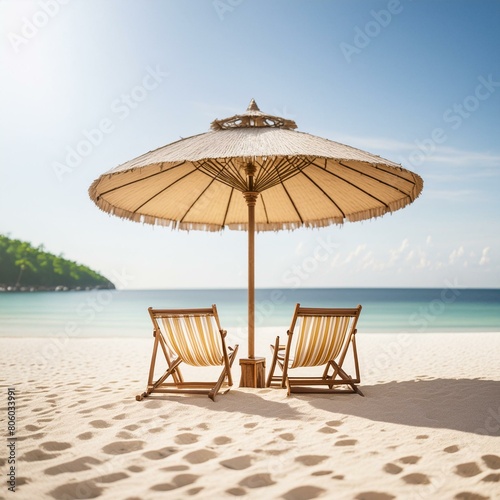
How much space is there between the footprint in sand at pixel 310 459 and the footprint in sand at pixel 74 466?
3.37ft

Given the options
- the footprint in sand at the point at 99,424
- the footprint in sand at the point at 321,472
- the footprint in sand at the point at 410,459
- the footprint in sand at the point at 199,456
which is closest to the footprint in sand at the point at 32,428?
the footprint in sand at the point at 99,424

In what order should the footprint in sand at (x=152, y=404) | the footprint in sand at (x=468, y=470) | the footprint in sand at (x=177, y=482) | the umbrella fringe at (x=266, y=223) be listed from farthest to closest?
the umbrella fringe at (x=266, y=223) < the footprint in sand at (x=152, y=404) < the footprint in sand at (x=468, y=470) < the footprint in sand at (x=177, y=482)

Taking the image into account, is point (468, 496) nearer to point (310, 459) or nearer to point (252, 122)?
point (310, 459)

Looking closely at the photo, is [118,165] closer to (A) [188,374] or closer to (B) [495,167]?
(A) [188,374]

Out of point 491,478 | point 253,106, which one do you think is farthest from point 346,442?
point 253,106

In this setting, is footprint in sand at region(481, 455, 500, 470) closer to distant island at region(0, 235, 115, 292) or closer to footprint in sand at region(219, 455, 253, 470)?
Result: footprint in sand at region(219, 455, 253, 470)

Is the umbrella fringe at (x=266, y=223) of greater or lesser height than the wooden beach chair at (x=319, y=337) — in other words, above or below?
above

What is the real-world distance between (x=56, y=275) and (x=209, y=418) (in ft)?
219

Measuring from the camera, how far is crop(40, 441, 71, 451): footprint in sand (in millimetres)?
2359

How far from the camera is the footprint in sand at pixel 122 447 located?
232 centimetres

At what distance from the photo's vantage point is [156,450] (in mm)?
2318

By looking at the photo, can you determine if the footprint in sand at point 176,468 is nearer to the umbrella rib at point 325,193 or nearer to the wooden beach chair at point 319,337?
the wooden beach chair at point 319,337

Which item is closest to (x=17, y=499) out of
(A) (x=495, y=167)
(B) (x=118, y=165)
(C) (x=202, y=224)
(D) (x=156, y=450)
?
(D) (x=156, y=450)

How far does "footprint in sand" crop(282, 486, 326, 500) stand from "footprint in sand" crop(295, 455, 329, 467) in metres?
0.27
